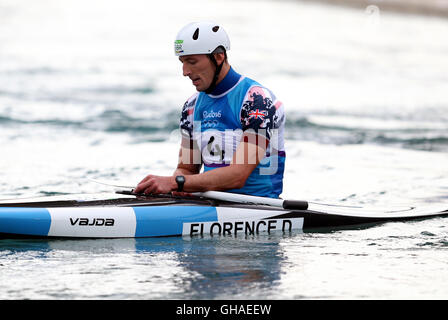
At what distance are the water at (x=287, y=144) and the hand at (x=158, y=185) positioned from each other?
357 mm

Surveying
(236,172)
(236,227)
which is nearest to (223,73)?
(236,172)

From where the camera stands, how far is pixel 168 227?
6.54 metres

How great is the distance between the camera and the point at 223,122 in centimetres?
658

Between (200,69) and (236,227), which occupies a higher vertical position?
(200,69)

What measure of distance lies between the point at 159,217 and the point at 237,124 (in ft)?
2.84

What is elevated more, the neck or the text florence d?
the neck

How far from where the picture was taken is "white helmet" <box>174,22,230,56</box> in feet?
21.0

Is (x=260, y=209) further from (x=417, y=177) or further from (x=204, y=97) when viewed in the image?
(x=417, y=177)

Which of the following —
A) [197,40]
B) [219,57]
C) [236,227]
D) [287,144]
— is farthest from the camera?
[287,144]

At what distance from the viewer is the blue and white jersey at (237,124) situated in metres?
6.46

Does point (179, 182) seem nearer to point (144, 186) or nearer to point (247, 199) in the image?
point (144, 186)

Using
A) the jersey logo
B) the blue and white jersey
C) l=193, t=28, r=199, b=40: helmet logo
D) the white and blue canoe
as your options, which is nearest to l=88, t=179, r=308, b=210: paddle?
the white and blue canoe

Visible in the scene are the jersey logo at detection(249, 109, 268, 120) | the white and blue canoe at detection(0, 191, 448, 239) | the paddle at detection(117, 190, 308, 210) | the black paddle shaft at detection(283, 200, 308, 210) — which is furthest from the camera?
the black paddle shaft at detection(283, 200, 308, 210)

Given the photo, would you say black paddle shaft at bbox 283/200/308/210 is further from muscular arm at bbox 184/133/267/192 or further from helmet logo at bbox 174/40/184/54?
helmet logo at bbox 174/40/184/54
